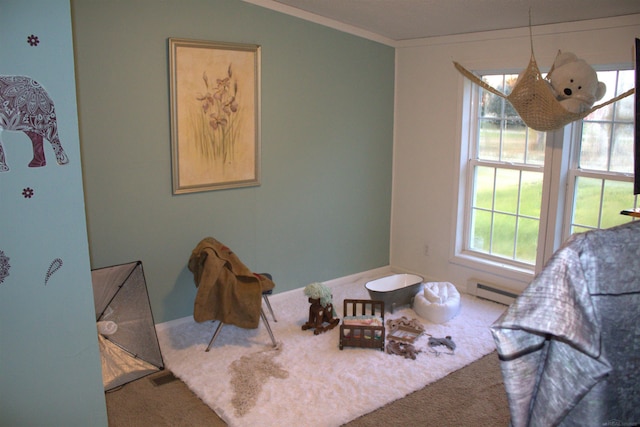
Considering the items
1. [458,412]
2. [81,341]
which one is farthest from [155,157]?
[458,412]

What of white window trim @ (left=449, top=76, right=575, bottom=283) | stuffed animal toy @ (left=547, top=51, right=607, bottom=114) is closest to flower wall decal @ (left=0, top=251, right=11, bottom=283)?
stuffed animal toy @ (left=547, top=51, right=607, bottom=114)

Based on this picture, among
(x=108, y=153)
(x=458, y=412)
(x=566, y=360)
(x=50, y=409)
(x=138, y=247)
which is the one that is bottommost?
(x=458, y=412)

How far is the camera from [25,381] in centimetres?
222

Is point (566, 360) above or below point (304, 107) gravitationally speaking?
below

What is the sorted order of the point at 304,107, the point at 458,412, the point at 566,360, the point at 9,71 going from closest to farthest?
the point at 566,360, the point at 9,71, the point at 458,412, the point at 304,107

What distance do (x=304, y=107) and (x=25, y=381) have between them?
279cm

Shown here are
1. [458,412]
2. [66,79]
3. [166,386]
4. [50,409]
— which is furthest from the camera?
[166,386]

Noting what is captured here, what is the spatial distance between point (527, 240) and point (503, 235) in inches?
8.8

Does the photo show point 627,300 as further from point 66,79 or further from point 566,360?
point 66,79

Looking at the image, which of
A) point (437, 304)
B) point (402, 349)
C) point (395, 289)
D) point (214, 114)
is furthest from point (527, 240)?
point (214, 114)

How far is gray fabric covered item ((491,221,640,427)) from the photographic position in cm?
80

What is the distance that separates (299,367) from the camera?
3332mm

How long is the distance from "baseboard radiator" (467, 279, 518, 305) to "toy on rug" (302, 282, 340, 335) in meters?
1.29

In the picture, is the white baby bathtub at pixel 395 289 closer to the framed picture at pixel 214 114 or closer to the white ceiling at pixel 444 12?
the framed picture at pixel 214 114
